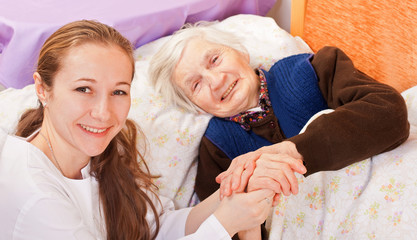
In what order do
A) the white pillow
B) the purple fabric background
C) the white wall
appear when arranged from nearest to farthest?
the white pillow
the purple fabric background
the white wall

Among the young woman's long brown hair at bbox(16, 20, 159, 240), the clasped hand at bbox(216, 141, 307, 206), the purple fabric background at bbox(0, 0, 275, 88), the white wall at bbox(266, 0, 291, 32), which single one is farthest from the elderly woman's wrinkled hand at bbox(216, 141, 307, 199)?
the white wall at bbox(266, 0, 291, 32)

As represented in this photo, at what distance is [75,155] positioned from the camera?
Result: 3.87ft

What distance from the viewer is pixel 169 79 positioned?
1595mm

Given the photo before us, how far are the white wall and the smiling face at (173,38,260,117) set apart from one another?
85 centimetres

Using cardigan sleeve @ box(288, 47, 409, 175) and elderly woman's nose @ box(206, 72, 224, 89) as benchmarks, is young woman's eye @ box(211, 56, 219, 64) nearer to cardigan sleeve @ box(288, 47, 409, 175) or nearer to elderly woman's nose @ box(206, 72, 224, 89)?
elderly woman's nose @ box(206, 72, 224, 89)

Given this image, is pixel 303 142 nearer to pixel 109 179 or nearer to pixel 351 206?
pixel 351 206

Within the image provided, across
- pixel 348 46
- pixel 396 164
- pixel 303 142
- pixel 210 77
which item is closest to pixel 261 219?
pixel 303 142

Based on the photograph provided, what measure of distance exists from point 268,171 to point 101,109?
0.43 meters

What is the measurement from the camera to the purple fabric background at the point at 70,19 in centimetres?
170

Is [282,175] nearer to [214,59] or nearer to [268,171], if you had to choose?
[268,171]

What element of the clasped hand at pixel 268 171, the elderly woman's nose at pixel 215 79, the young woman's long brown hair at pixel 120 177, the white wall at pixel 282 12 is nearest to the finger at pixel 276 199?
the clasped hand at pixel 268 171

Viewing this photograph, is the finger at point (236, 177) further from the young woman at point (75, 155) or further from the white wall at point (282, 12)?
the white wall at point (282, 12)

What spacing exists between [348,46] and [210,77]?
0.60m

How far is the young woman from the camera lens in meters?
1.01
